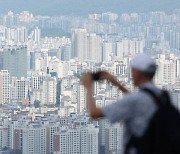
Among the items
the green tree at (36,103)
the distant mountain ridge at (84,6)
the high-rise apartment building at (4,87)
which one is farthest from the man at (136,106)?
the distant mountain ridge at (84,6)

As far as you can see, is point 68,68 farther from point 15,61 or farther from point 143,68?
point 143,68

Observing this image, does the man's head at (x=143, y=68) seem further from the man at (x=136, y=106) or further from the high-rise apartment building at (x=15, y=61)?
the high-rise apartment building at (x=15, y=61)

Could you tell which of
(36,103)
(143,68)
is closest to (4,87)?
(36,103)

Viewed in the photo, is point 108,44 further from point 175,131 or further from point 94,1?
point 175,131

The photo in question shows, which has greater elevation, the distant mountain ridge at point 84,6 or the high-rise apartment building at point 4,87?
the distant mountain ridge at point 84,6

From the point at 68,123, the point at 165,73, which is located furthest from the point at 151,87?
the point at 165,73

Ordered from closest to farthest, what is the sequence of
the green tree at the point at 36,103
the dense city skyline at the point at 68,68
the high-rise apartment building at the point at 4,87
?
the dense city skyline at the point at 68,68
the green tree at the point at 36,103
the high-rise apartment building at the point at 4,87

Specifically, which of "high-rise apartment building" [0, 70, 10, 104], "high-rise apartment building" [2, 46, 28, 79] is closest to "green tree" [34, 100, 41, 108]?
"high-rise apartment building" [0, 70, 10, 104]

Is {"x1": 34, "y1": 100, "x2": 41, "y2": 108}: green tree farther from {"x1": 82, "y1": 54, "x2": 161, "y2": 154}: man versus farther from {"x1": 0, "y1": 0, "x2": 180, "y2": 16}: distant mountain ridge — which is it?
{"x1": 0, "y1": 0, "x2": 180, "y2": 16}: distant mountain ridge
